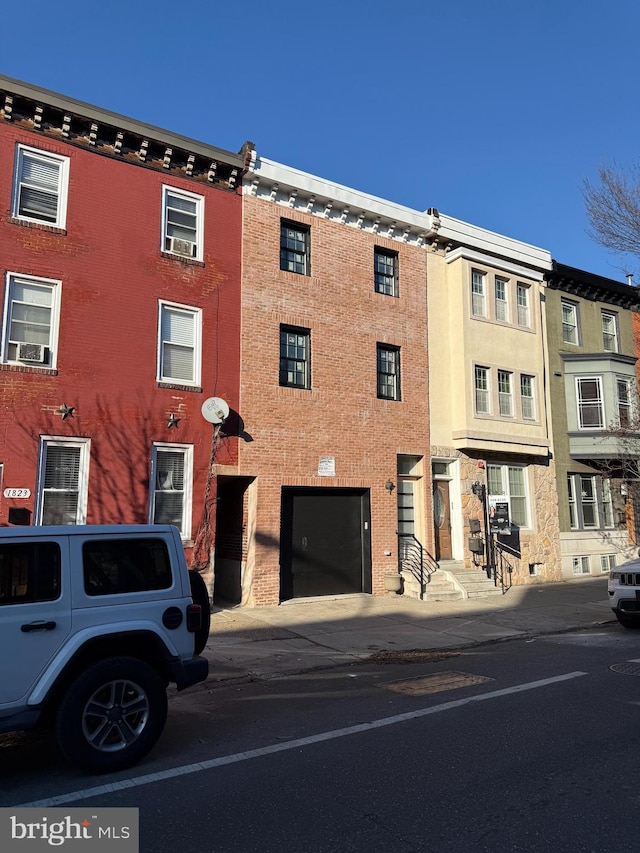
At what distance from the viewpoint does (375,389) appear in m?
16.3

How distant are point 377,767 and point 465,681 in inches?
131

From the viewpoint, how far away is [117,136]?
523 inches

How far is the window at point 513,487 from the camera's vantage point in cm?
1864

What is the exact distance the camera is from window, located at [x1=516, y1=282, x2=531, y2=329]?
1967cm

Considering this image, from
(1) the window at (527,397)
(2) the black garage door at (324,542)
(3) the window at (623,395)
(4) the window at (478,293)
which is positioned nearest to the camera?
(2) the black garage door at (324,542)

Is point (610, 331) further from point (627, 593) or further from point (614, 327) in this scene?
point (627, 593)

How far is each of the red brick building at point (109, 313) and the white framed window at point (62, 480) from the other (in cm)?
2

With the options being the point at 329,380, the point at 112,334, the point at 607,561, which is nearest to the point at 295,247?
the point at 329,380

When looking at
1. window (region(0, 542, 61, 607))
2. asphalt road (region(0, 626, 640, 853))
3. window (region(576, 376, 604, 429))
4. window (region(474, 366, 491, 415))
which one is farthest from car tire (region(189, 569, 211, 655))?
window (region(576, 376, 604, 429))

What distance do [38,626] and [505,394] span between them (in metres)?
16.3

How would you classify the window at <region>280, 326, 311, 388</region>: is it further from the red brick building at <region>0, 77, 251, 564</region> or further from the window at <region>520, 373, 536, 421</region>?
the window at <region>520, 373, 536, 421</region>

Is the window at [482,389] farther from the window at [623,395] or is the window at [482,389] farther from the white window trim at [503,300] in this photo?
the window at [623,395]

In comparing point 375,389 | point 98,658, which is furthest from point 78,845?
point 375,389

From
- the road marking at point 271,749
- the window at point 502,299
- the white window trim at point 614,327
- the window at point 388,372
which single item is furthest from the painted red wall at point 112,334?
the white window trim at point 614,327
